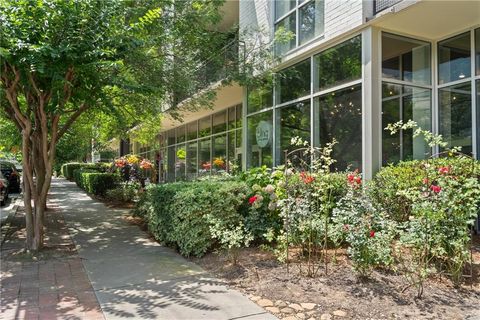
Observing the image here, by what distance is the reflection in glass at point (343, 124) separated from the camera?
797 cm

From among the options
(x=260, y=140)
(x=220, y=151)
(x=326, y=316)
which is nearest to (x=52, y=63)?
(x=326, y=316)

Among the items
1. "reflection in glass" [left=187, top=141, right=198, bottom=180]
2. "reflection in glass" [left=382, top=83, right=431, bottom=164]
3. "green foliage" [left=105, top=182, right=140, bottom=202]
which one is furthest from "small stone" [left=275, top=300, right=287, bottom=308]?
"reflection in glass" [left=187, top=141, right=198, bottom=180]

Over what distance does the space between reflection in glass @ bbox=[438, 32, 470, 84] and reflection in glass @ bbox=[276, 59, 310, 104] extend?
9.21 ft

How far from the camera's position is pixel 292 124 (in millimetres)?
10133

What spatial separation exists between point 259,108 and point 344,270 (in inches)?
277

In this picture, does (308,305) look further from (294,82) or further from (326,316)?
Answer: (294,82)

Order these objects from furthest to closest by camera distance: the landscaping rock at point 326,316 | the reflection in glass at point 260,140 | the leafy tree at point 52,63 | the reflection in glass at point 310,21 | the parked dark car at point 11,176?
1. the parked dark car at point 11,176
2. the reflection in glass at point 260,140
3. the reflection in glass at point 310,21
4. the leafy tree at point 52,63
5. the landscaping rock at point 326,316

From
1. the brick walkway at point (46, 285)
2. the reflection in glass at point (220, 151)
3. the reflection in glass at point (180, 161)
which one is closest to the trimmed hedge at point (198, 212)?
the brick walkway at point (46, 285)

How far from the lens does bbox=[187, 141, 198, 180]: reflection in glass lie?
19.9 metres

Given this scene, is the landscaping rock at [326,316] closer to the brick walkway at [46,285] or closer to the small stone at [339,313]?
the small stone at [339,313]

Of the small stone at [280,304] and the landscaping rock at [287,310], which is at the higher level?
the small stone at [280,304]

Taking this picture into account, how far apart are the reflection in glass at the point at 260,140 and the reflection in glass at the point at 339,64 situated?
2.27 metres

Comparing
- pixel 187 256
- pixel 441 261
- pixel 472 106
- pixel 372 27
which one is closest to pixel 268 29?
pixel 372 27

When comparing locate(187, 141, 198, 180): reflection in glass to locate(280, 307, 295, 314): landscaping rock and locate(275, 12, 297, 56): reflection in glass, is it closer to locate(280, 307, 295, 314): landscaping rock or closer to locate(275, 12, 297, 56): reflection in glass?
locate(275, 12, 297, 56): reflection in glass
